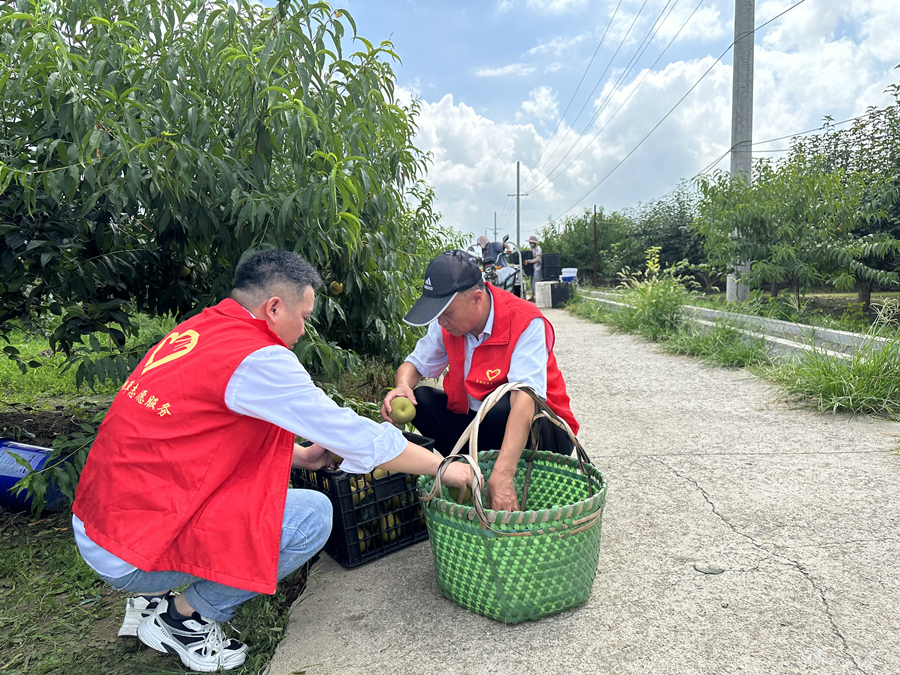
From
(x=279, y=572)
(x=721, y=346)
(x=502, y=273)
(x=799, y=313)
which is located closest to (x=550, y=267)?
(x=502, y=273)

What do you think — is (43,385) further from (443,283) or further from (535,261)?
(535,261)

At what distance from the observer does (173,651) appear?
6.71 ft

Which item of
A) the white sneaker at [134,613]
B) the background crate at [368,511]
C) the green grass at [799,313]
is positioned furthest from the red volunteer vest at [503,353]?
the green grass at [799,313]

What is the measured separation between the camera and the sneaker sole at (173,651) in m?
1.97

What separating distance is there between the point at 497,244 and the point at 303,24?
1418 cm

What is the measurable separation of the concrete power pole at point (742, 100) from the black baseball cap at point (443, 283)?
25.4 ft

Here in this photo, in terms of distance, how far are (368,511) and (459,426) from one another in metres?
0.71

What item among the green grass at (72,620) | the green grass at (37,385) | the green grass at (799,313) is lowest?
the green grass at (72,620)

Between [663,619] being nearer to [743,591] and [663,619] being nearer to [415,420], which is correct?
[743,591]

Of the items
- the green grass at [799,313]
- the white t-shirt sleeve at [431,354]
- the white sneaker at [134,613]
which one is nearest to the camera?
the white sneaker at [134,613]

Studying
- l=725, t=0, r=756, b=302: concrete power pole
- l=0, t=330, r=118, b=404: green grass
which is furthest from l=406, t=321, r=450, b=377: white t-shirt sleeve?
l=725, t=0, r=756, b=302: concrete power pole

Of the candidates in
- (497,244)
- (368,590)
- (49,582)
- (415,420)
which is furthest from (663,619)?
(497,244)

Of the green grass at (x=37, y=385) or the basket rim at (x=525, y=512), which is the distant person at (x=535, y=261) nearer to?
the green grass at (x=37, y=385)

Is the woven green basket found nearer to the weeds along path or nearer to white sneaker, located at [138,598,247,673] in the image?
the weeds along path
